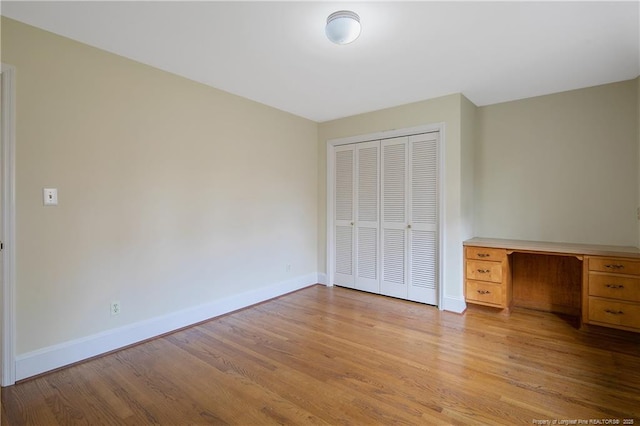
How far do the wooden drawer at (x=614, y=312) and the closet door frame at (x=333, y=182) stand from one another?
1.34m

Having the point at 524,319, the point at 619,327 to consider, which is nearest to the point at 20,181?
the point at 524,319

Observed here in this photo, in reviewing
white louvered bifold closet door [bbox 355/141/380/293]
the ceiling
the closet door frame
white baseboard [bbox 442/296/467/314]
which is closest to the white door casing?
the ceiling

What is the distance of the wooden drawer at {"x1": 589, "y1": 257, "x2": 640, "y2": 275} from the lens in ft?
8.80

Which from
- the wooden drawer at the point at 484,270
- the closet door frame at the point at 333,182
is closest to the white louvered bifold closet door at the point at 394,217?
the closet door frame at the point at 333,182

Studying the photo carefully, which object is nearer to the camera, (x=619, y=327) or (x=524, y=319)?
(x=619, y=327)

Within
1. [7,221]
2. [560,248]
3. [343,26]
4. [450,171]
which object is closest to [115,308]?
[7,221]

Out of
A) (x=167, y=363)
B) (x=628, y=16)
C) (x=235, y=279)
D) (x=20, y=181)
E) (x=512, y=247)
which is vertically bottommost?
(x=167, y=363)

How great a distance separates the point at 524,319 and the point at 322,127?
11.6 feet

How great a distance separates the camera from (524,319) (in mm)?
3262

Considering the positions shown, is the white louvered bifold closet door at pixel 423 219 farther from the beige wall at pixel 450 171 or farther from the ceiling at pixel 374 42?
the ceiling at pixel 374 42

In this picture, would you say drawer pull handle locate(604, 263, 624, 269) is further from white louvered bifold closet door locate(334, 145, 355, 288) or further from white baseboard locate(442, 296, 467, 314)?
white louvered bifold closet door locate(334, 145, 355, 288)

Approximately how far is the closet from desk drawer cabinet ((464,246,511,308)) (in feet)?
1.21

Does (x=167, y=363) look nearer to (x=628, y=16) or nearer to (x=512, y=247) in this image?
(x=512, y=247)

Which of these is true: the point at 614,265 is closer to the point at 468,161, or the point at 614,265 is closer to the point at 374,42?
the point at 468,161
